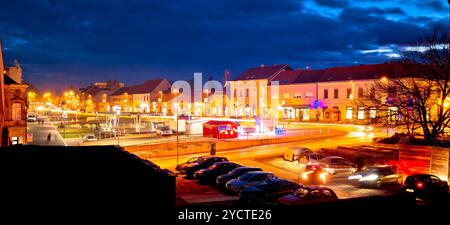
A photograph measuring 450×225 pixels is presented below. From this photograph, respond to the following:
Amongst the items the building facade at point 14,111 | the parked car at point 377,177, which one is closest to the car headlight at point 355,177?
the parked car at point 377,177

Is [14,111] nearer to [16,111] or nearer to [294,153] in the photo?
[16,111]

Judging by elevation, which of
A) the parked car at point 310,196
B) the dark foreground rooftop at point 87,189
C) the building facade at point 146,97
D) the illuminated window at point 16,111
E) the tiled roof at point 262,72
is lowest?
the parked car at point 310,196

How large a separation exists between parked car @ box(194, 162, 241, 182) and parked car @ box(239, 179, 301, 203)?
5.68 m

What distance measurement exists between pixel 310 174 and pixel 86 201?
20.4 m

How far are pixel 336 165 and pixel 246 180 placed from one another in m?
8.32

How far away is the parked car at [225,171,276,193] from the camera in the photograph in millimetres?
22359

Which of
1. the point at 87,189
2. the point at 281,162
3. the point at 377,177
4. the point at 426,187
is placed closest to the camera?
the point at 87,189

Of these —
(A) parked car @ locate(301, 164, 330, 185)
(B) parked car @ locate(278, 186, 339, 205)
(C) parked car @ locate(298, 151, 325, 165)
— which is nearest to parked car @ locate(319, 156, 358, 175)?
(C) parked car @ locate(298, 151, 325, 165)

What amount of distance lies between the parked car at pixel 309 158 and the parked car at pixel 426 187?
22.5ft

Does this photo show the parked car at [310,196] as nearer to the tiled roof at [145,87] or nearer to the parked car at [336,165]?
the parked car at [336,165]

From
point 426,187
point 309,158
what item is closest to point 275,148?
point 309,158

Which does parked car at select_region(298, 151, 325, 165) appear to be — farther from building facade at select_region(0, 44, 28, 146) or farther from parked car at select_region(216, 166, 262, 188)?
building facade at select_region(0, 44, 28, 146)

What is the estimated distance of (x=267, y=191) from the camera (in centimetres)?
2041

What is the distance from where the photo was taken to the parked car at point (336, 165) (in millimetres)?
27953
